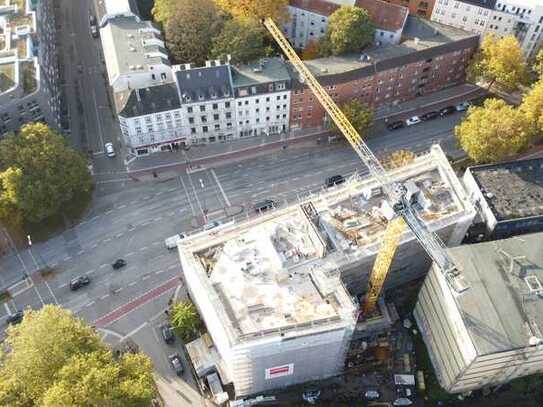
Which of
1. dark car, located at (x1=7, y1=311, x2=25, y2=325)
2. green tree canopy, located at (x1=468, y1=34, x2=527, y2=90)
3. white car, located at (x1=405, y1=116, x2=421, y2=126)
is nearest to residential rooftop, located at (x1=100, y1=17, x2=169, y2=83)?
dark car, located at (x1=7, y1=311, x2=25, y2=325)

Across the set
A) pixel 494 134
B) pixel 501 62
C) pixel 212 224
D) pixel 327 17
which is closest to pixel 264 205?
pixel 212 224

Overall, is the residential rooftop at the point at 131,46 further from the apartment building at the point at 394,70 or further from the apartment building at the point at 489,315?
the apartment building at the point at 489,315

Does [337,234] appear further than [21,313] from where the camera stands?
No

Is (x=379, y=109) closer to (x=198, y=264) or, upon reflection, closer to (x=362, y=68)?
(x=362, y=68)

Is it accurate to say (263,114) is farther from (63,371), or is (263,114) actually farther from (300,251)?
(63,371)

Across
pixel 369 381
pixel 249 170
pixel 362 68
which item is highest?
pixel 362 68

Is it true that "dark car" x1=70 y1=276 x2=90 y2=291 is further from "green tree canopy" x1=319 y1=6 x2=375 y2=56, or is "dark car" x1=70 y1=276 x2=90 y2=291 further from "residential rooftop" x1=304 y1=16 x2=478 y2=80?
"green tree canopy" x1=319 y1=6 x2=375 y2=56

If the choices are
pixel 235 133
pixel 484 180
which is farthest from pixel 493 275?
pixel 235 133
